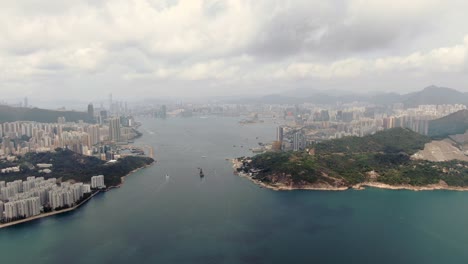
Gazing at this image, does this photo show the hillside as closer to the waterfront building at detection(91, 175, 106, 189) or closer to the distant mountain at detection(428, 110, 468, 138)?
the distant mountain at detection(428, 110, 468, 138)

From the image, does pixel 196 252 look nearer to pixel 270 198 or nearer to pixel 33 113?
pixel 270 198

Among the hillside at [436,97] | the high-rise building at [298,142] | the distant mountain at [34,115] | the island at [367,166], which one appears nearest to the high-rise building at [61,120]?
the distant mountain at [34,115]

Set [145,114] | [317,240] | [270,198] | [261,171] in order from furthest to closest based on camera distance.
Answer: [145,114], [261,171], [270,198], [317,240]

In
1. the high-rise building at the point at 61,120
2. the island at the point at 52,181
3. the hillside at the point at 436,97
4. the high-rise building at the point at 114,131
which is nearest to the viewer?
the island at the point at 52,181

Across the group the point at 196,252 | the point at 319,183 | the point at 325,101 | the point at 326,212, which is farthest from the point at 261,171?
the point at 325,101

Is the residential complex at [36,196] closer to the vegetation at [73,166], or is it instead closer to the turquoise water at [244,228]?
the turquoise water at [244,228]

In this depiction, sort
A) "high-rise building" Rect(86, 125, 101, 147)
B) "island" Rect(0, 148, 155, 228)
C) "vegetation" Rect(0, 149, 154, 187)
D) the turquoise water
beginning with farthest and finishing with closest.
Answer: "high-rise building" Rect(86, 125, 101, 147) → "vegetation" Rect(0, 149, 154, 187) → "island" Rect(0, 148, 155, 228) → the turquoise water

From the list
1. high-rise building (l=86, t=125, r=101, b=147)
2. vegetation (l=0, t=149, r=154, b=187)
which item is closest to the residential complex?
vegetation (l=0, t=149, r=154, b=187)
